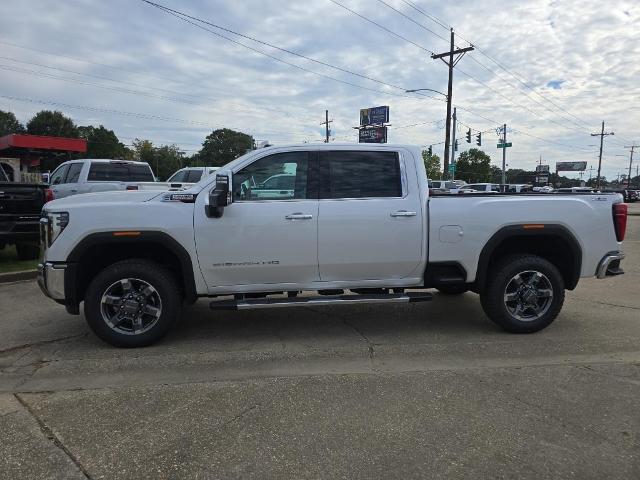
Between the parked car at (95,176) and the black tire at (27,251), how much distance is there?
2.61 metres

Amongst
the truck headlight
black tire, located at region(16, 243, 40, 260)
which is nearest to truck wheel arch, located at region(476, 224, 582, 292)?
the truck headlight

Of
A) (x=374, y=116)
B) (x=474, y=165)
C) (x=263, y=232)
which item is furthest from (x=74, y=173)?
(x=474, y=165)

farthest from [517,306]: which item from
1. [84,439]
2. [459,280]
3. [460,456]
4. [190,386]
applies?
[84,439]

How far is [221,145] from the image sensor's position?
9706cm

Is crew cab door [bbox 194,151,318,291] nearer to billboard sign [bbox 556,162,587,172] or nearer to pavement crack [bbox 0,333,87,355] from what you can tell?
pavement crack [bbox 0,333,87,355]

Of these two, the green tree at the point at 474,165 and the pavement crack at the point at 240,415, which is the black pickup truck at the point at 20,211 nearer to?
the pavement crack at the point at 240,415

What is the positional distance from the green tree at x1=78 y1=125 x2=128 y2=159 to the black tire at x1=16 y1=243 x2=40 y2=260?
80892mm

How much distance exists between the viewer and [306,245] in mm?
5000

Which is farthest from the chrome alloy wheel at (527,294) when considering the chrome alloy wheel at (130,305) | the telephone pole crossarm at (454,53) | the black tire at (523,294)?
the telephone pole crossarm at (454,53)

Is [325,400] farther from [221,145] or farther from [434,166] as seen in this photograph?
[221,145]

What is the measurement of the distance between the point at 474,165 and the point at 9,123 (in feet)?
277

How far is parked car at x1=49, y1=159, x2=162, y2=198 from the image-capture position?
486 inches

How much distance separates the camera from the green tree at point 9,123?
82.6 m

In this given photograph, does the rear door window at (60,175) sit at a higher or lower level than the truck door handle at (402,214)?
higher
